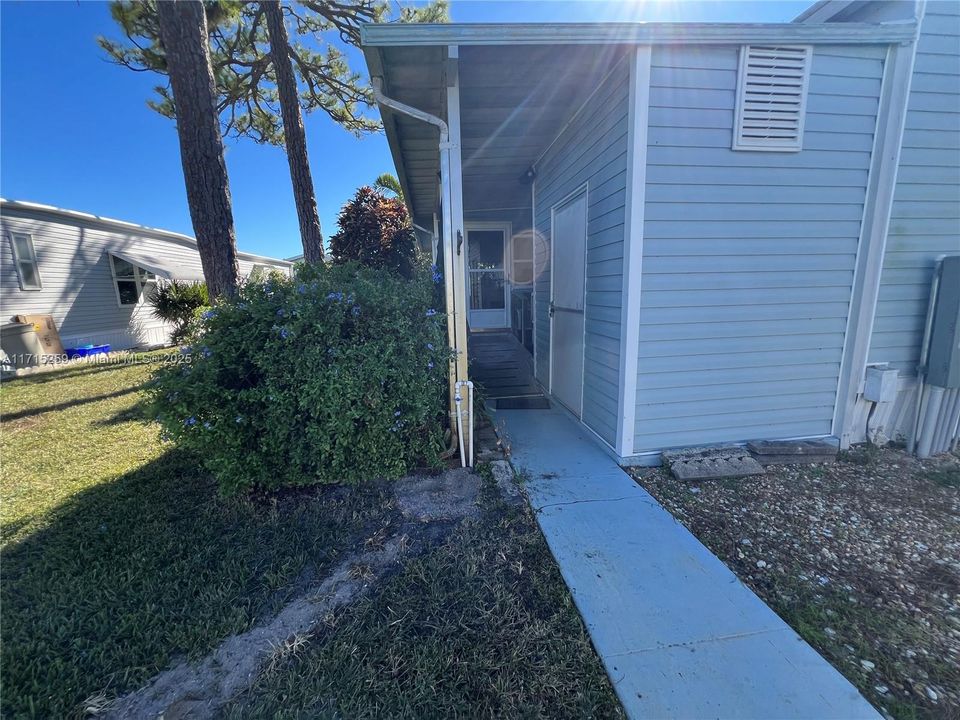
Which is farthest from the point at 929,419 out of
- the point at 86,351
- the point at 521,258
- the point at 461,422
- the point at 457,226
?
the point at 86,351

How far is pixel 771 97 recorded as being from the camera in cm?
293

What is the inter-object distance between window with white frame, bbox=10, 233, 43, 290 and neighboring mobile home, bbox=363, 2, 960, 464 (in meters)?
10.3

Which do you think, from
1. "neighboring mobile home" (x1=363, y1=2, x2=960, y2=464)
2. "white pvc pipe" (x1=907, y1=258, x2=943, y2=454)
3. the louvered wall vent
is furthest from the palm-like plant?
"white pvc pipe" (x1=907, y1=258, x2=943, y2=454)

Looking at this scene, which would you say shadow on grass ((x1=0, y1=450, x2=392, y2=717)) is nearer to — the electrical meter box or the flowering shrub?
the flowering shrub

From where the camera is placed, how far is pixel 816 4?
357 centimetres

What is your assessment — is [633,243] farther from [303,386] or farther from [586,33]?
[303,386]

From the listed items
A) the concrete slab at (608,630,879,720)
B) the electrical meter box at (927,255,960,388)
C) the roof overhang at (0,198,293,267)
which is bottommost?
the concrete slab at (608,630,879,720)

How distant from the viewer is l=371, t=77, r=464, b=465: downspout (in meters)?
2.98

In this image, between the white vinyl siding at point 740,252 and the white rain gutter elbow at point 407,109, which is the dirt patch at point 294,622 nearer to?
the white vinyl siding at point 740,252

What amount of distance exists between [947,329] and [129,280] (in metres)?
15.7

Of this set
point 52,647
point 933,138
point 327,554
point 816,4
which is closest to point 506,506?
point 327,554

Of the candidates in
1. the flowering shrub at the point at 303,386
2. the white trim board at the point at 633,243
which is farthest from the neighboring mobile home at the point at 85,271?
the white trim board at the point at 633,243

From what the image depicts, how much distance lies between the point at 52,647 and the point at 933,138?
6436 millimetres

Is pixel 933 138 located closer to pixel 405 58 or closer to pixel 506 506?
pixel 405 58
